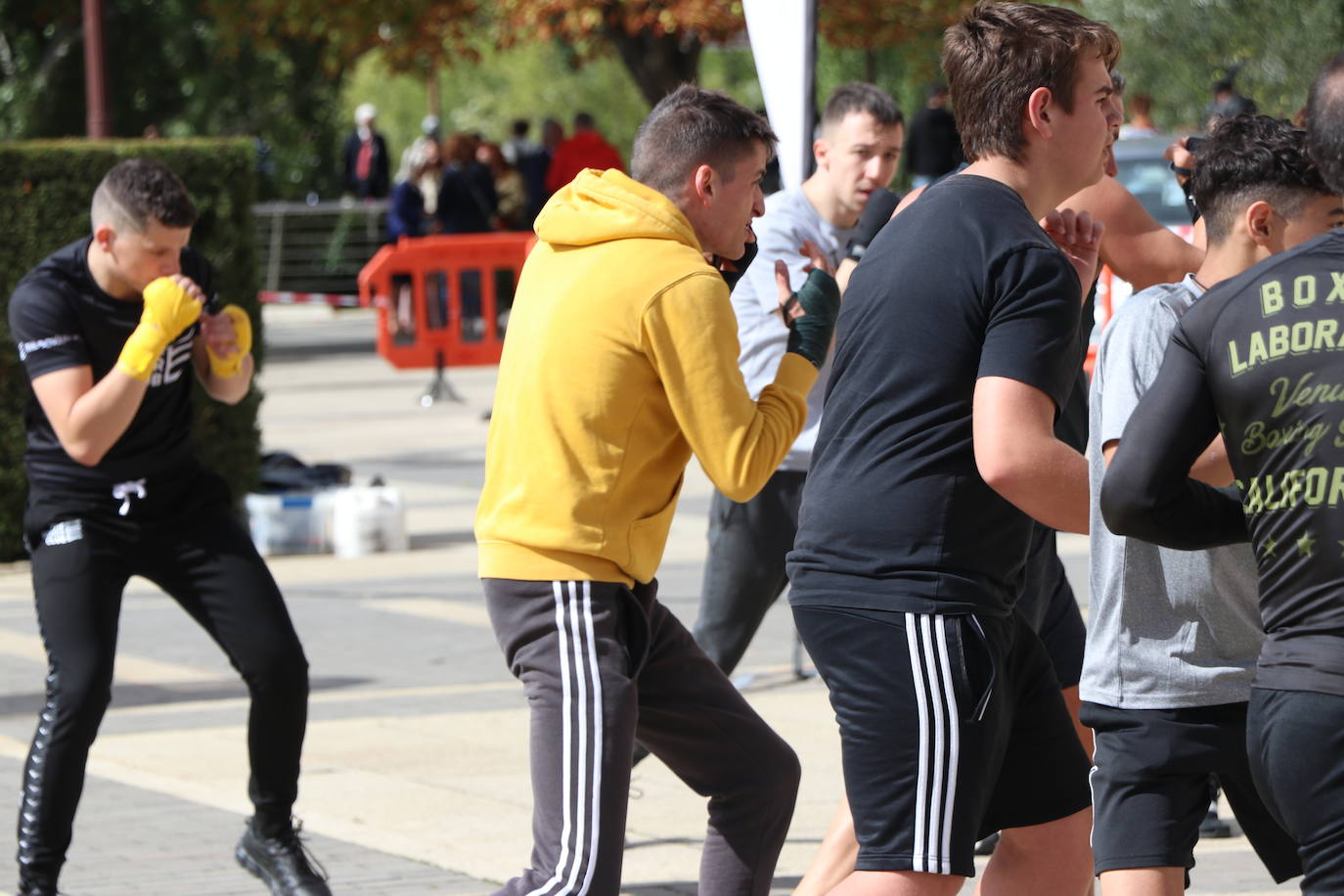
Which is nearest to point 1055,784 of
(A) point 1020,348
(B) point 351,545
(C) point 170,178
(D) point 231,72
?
(A) point 1020,348

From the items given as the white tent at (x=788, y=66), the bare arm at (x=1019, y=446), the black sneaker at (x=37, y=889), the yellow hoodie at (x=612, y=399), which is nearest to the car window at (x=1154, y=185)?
the white tent at (x=788, y=66)

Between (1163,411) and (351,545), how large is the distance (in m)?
8.86

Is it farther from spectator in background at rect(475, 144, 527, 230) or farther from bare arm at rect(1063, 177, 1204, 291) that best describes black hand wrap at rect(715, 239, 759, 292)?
spectator in background at rect(475, 144, 527, 230)

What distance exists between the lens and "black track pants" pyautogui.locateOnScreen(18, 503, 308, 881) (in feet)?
16.8

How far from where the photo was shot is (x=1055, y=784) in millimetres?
3777

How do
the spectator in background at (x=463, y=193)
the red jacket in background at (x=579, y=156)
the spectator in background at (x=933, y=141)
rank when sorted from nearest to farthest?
1. the spectator in background at (x=933, y=141)
2. the spectator in background at (x=463, y=193)
3. the red jacket in background at (x=579, y=156)

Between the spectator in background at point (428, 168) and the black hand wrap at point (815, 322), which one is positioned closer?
the black hand wrap at point (815, 322)

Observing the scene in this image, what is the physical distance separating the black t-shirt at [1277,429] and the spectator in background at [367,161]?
1022 inches

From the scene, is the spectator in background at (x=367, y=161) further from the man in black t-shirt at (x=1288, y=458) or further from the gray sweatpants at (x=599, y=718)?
the man in black t-shirt at (x=1288, y=458)

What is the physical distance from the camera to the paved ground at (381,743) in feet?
18.8

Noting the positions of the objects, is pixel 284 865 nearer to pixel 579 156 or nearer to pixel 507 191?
pixel 579 156

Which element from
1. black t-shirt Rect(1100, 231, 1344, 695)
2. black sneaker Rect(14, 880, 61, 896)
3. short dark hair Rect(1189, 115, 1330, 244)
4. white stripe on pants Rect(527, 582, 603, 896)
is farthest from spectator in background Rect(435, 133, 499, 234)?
black t-shirt Rect(1100, 231, 1344, 695)

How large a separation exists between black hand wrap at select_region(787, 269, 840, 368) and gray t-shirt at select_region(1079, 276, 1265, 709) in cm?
61

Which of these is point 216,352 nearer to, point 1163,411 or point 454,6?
point 1163,411
